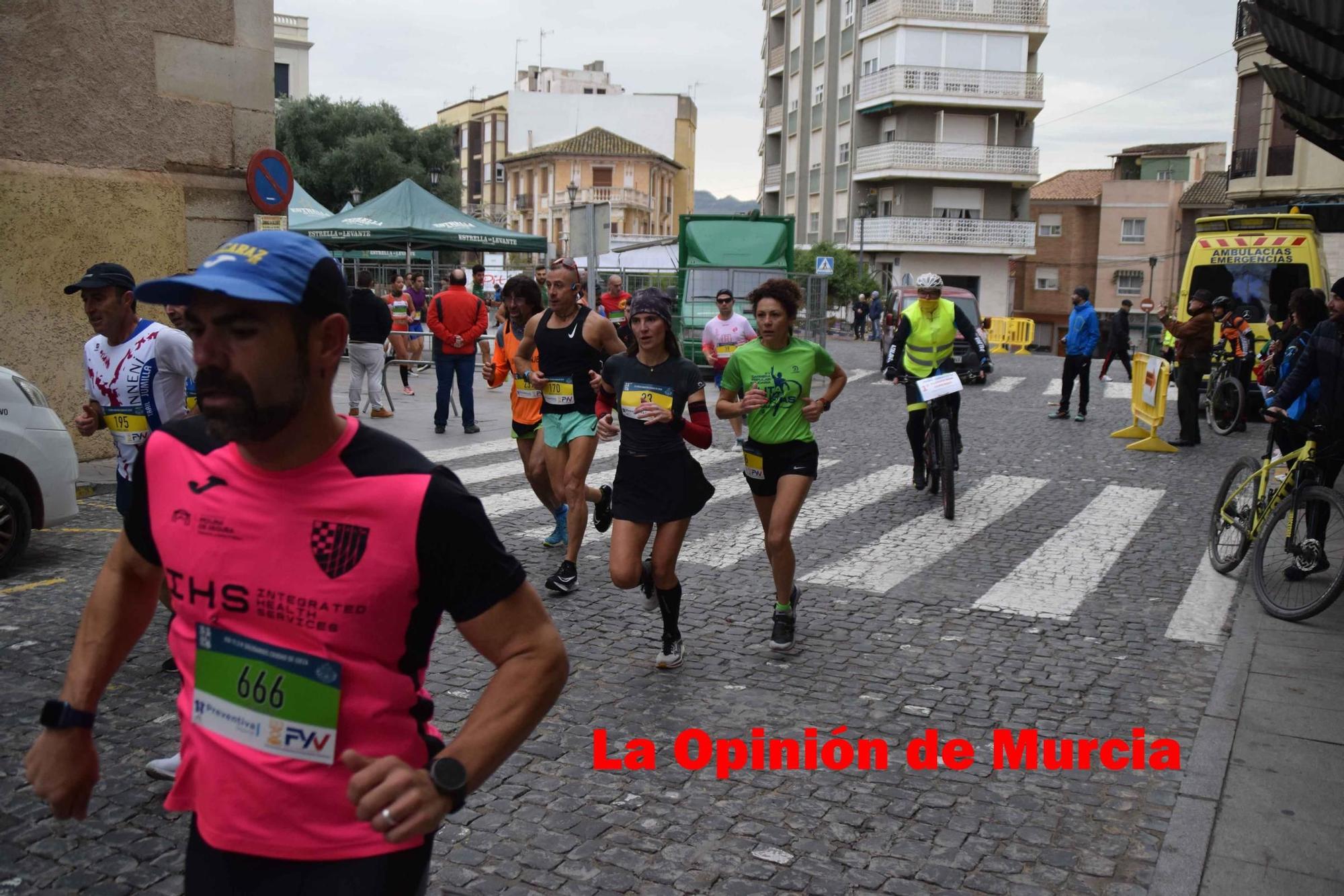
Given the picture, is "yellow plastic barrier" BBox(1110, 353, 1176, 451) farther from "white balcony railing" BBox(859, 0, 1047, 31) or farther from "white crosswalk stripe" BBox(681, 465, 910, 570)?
"white balcony railing" BBox(859, 0, 1047, 31)

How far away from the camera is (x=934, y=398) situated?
10.7m

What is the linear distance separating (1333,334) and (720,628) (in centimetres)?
417

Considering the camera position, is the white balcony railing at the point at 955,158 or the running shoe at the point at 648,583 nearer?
the running shoe at the point at 648,583


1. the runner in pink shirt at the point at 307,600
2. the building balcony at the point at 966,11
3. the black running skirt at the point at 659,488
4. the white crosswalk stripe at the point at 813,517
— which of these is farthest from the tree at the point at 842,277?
the runner in pink shirt at the point at 307,600

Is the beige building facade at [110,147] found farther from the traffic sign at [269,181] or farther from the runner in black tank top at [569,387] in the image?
the runner in black tank top at [569,387]

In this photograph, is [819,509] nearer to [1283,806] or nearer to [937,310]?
[937,310]

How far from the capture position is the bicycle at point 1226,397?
16094 millimetres

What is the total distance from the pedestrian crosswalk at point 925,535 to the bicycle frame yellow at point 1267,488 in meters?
0.44

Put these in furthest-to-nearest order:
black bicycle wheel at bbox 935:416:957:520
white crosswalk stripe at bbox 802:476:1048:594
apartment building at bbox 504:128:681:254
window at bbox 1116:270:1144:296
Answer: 1. apartment building at bbox 504:128:681:254
2. window at bbox 1116:270:1144:296
3. black bicycle wheel at bbox 935:416:957:520
4. white crosswalk stripe at bbox 802:476:1048:594

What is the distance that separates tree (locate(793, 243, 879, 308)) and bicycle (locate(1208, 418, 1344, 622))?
39.4m

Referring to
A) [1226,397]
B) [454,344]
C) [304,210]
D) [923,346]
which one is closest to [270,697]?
[923,346]

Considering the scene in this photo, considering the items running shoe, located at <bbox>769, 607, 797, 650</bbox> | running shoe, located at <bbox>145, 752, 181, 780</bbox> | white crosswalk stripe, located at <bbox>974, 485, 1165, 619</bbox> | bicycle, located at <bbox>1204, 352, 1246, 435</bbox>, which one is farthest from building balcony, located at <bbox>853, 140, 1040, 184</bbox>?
running shoe, located at <bbox>145, 752, 181, 780</bbox>

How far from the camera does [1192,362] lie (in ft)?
49.7

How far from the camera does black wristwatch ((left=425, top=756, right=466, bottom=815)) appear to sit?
1.92 metres
